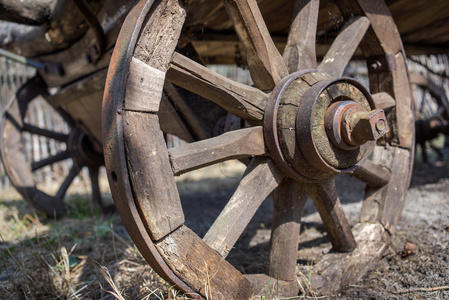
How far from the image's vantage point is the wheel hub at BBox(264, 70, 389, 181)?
1353mm

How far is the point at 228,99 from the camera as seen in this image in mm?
1384

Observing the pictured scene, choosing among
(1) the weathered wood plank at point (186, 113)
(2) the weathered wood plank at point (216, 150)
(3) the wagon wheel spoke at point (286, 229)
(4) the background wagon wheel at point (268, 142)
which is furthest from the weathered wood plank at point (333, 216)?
(1) the weathered wood plank at point (186, 113)

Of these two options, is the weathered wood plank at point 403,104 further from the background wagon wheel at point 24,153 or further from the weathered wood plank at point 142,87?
the background wagon wheel at point 24,153

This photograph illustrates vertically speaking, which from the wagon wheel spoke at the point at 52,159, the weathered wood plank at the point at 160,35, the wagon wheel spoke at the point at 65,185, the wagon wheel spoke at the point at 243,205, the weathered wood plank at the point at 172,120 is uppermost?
the weathered wood plank at the point at 160,35

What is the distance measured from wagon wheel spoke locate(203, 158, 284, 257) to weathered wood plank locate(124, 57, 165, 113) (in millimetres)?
461

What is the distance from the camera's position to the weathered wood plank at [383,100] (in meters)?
1.78

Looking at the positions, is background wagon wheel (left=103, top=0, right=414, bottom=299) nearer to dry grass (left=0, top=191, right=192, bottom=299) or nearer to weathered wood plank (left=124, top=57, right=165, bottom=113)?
weathered wood plank (left=124, top=57, right=165, bottom=113)

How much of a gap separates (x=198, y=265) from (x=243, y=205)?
→ 0.94 ft

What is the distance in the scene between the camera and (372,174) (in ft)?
5.80

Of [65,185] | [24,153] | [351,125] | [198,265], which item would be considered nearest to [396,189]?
[351,125]

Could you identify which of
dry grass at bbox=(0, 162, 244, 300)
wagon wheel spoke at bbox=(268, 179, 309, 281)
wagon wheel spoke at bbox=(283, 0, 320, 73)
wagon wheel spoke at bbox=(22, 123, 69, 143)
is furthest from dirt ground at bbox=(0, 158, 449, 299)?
wagon wheel spoke at bbox=(283, 0, 320, 73)

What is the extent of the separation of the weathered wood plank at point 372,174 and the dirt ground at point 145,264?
1.18 feet

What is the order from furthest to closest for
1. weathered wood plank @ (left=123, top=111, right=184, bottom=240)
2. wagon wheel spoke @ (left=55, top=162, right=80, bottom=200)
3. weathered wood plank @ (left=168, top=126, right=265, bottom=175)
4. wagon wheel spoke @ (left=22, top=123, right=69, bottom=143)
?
wagon wheel spoke @ (left=55, top=162, right=80, bottom=200), wagon wheel spoke @ (left=22, top=123, right=69, bottom=143), weathered wood plank @ (left=168, top=126, right=265, bottom=175), weathered wood plank @ (left=123, top=111, right=184, bottom=240)

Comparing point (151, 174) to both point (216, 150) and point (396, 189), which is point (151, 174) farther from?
point (396, 189)
